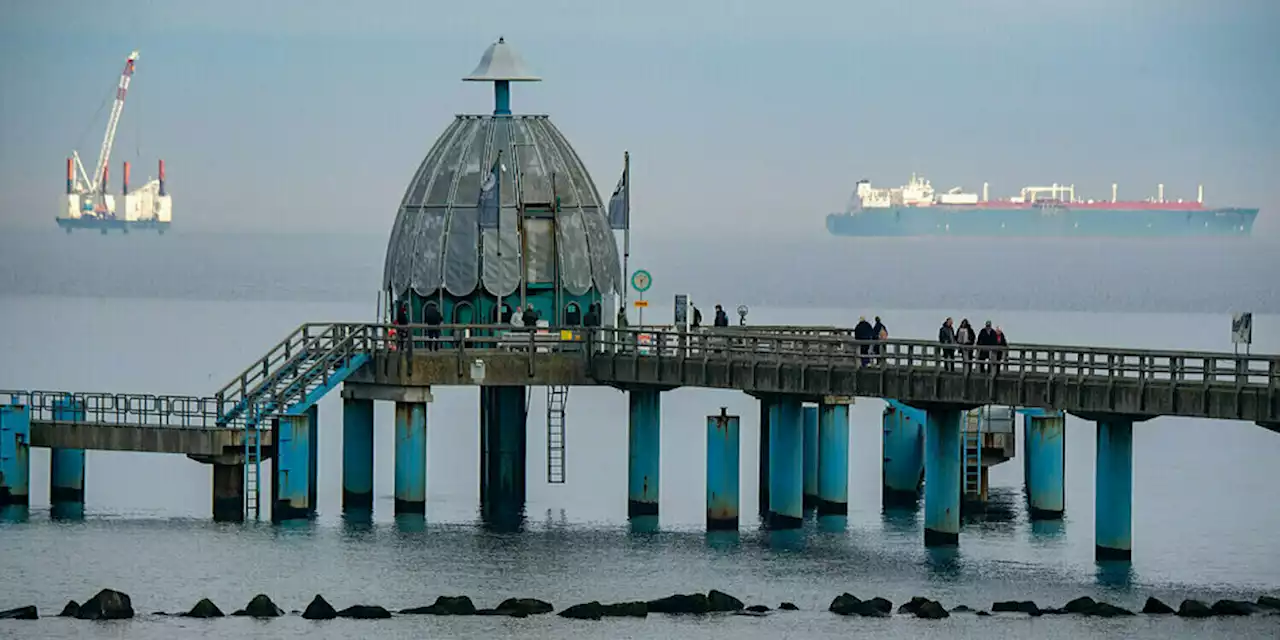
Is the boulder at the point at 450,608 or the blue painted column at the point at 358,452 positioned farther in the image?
the blue painted column at the point at 358,452

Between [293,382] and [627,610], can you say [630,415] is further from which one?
[627,610]

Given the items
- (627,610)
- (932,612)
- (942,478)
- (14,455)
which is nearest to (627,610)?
(627,610)

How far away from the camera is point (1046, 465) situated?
7169 centimetres

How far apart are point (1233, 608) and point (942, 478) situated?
8.15 m

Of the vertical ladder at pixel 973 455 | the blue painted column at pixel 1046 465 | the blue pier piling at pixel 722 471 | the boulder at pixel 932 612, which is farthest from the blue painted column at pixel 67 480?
the boulder at pixel 932 612

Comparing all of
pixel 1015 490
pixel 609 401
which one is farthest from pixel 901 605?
pixel 609 401

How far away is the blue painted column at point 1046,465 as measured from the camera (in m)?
70.8

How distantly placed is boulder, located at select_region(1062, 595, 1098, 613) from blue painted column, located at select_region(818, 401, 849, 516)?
14079 mm

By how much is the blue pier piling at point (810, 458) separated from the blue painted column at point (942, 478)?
896cm

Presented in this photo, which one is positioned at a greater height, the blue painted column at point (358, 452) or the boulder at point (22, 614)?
the blue painted column at point (358, 452)

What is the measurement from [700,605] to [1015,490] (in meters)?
25.3

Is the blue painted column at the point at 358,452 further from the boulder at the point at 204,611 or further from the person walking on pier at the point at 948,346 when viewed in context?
the boulder at the point at 204,611

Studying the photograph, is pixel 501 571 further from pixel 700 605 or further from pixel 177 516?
pixel 177 516

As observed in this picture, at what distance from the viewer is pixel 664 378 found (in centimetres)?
6656
